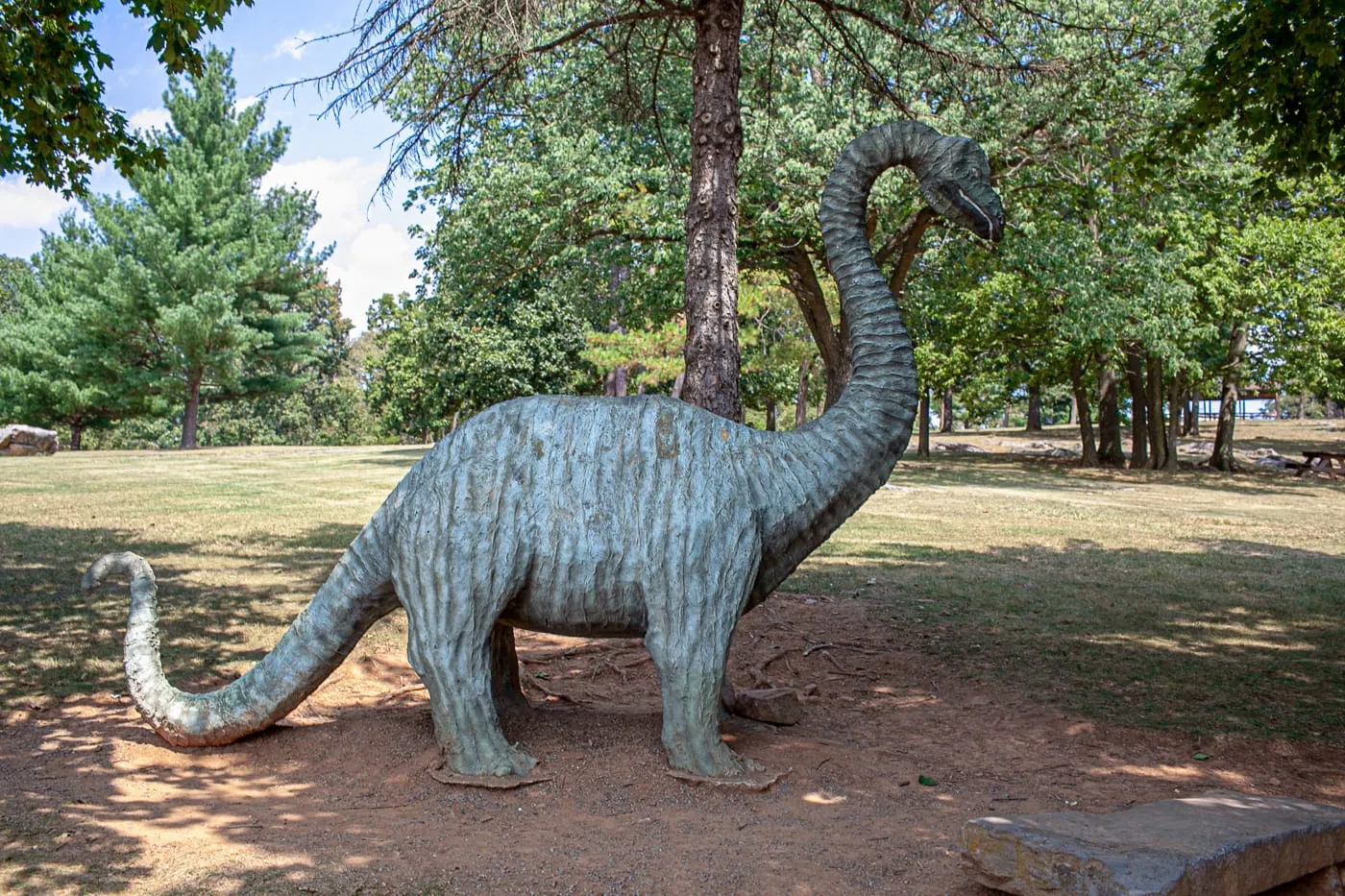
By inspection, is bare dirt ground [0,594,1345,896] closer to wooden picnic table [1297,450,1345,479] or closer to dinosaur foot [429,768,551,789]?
dinosaur foot [429,768,551,789]

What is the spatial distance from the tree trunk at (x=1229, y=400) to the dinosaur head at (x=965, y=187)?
23913mm

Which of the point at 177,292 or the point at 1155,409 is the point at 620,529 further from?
the point at 177,292

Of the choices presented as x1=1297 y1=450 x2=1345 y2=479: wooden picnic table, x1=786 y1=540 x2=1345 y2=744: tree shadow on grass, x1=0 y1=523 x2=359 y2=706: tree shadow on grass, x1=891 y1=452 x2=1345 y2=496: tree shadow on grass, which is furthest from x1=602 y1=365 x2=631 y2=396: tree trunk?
x1=1297 y1=450 x2=1345 y2=479: wooden picnic table

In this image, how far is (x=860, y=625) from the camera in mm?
8891

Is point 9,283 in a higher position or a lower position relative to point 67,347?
higher

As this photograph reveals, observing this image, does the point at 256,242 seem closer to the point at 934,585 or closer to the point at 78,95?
the point at 78,95

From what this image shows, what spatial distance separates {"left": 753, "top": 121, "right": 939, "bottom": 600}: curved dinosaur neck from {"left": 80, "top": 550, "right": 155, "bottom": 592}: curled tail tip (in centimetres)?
330

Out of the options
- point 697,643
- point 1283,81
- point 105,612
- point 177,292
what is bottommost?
point 105,612

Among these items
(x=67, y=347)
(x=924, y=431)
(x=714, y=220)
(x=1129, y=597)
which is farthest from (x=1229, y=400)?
(x=67, y=347)

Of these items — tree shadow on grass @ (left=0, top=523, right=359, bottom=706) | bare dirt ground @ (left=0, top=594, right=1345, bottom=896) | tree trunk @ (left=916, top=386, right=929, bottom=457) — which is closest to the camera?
bare dirt ground @ (left=0, top=594, right=1345, bottom=896)

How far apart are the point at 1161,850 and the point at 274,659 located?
4124 millimetres

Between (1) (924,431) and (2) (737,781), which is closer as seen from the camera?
(2) (737,781)

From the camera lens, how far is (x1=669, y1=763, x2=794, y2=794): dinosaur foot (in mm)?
4736

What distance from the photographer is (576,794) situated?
4.75 meters
